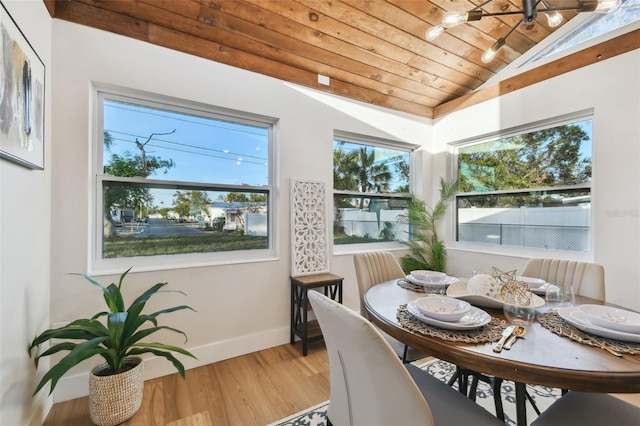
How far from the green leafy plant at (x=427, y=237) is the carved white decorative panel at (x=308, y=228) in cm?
123

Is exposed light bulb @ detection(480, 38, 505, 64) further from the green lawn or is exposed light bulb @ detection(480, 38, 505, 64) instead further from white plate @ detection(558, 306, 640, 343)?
the green lawn

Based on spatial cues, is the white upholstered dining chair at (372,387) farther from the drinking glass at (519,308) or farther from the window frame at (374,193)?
the window frame at (374,193)

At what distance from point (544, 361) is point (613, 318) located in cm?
52

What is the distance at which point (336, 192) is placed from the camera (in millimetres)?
3143

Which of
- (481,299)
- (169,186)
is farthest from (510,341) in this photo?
(169,186)

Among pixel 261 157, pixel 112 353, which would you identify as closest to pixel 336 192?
pixel 261 157

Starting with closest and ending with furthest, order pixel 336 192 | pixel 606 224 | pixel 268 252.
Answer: pixel 606 224
pixel 268 252
pixel 336 192

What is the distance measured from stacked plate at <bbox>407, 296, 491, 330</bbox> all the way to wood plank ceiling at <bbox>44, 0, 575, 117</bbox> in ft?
6.54

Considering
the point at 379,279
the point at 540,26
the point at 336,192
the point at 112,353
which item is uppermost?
the point at 540,26

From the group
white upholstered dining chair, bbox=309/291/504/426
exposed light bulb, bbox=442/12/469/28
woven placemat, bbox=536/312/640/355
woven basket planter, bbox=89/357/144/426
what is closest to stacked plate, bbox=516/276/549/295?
woven placemat, bbox=536/312/640/355

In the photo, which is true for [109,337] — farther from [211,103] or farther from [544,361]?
[544,361]

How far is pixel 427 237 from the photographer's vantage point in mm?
3600

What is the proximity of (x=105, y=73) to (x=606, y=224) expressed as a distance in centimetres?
412

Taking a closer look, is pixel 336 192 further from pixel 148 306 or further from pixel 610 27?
pixel 610 27
